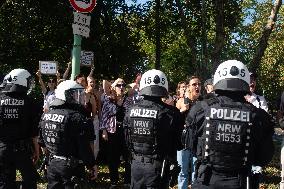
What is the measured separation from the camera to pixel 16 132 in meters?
6.93

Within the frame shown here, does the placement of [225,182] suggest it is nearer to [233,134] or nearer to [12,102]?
[233,134]

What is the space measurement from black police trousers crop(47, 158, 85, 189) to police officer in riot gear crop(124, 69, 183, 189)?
0.80 metres

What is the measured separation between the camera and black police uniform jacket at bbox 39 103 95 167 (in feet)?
19.3

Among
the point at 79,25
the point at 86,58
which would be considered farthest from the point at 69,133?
the point at 86,58

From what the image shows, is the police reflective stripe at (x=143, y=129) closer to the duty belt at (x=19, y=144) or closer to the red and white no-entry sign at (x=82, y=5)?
the duty belt at (x=19, y=144)

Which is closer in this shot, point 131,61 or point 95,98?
point 95,98

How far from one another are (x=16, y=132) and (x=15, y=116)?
0.82 ft

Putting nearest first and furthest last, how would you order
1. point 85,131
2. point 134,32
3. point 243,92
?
point 243,92 < point 85,131 < point 134,32

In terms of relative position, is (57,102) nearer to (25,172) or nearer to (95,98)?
(25,172)

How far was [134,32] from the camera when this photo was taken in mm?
25750

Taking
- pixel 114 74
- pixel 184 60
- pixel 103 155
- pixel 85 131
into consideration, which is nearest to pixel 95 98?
pixel 103 155

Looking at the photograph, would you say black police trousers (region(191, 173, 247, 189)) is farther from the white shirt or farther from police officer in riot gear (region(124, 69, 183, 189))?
the white shirt

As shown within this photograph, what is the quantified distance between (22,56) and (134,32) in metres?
6.47

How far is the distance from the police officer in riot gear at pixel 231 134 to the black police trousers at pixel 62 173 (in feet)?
5.80
